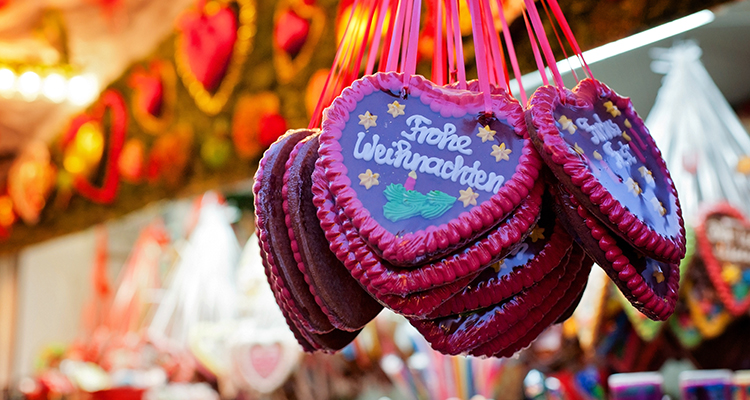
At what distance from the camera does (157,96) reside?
2.78 metres

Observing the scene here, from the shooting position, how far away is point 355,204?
0.49 metres

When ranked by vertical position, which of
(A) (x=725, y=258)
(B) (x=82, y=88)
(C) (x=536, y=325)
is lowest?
(A) (x=725, y=258)

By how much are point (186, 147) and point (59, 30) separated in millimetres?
1478

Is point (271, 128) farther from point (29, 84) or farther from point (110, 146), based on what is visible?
point (29, 84)

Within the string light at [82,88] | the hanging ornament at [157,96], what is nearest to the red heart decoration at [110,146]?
the hanging ornament at [157,96]

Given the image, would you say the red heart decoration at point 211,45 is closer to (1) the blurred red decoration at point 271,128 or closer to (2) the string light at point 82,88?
(1) the blurred red decoration at point 271,128

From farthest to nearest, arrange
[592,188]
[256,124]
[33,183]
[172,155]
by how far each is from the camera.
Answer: [33,183], [172,155], [256,124], [592,188]

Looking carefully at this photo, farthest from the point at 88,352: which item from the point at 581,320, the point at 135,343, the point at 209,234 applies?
the point at 581,320

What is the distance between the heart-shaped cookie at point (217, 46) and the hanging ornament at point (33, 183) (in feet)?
5.65

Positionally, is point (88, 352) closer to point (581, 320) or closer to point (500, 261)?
point (581, 320)

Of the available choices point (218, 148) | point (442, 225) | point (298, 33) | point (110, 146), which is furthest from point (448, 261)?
point (110, 146)

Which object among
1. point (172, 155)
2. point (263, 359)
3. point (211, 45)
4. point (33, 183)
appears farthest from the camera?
point (33, 183)

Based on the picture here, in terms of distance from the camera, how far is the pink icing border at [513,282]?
1.74ft

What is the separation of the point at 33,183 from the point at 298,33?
97.9 inches
